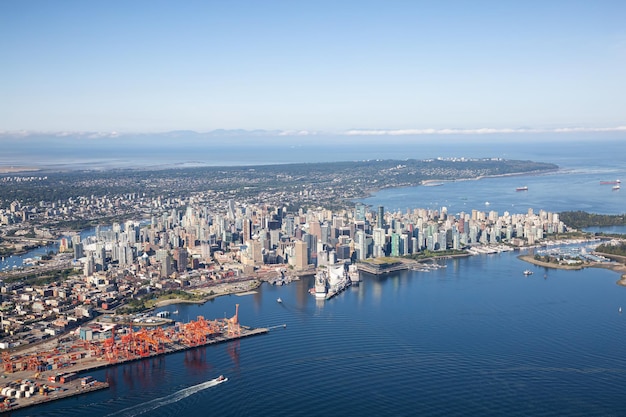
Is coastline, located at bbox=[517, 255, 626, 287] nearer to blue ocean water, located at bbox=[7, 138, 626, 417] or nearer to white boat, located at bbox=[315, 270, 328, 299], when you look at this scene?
blue ocean water, located at bbox=[7, 138, 626, 417]

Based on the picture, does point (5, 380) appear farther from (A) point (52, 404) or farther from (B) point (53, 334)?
(B) point (53, 334)

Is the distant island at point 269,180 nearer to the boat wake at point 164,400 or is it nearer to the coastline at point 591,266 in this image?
the coastline at point 591,266


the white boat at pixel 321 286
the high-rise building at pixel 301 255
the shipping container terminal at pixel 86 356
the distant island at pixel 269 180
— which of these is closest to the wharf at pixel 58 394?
the shipping container terminal at pixel 86 356

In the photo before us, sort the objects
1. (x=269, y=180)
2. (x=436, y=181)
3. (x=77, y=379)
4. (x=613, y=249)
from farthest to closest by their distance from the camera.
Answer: (x=436, y=181)
(x=269, y=180)
(x=613, y=249)
(x=77, y=379)

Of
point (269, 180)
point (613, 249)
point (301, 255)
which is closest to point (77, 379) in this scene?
point (301, 255)

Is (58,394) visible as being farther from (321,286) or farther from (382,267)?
(382,267)

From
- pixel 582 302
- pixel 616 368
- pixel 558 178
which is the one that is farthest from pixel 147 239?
pixel 558 178
